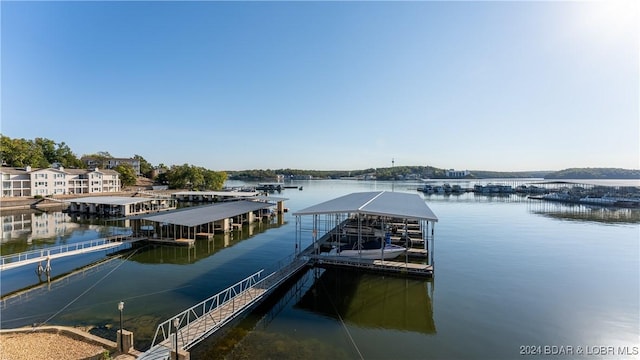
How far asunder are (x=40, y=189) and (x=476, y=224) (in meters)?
70.2

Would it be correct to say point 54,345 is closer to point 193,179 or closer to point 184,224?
point 184,224

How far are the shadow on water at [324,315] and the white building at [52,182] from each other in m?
60.4

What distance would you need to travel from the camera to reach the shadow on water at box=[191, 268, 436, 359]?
33.8ft

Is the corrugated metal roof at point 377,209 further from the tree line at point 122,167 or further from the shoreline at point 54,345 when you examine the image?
the tree line at point 122,167

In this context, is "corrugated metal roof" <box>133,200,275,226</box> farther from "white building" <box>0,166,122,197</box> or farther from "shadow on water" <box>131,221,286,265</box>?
"white building" <box>0,166,122,197</box>

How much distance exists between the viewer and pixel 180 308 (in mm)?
13242

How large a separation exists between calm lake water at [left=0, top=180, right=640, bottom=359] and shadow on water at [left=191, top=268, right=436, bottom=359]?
0.17ft

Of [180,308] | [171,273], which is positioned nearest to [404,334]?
[180,308]

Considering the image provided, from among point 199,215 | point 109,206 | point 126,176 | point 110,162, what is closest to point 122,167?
point 126,176

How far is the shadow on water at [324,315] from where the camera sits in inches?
406

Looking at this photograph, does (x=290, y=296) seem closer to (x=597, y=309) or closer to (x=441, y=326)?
(x=441, y=326)

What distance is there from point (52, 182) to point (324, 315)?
65.6m

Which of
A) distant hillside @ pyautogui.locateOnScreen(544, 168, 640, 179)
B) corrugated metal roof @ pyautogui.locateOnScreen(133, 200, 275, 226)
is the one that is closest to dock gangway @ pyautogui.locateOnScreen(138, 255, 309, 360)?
corrugated metal roof @ pyautogui.locateOnScreen(133, 200, 275, 226)

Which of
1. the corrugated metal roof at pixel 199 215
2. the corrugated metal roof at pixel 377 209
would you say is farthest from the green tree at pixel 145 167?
the corrugated metal roof at pixel 377 209
